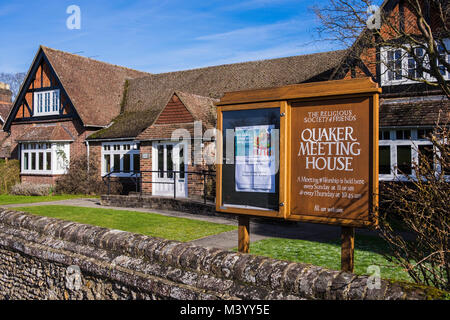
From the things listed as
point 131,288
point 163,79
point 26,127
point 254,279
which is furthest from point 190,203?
point 26,127

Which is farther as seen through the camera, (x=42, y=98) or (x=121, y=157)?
(x=42, y=98)

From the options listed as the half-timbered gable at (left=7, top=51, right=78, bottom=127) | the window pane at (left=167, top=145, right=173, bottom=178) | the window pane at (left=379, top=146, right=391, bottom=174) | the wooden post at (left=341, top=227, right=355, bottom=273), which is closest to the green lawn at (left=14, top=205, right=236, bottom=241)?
the window pane at (left=167, top=145, right=173, bottom=178)

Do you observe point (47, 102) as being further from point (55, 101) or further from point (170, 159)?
point (170, 159)

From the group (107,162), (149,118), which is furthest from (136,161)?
(149,118)

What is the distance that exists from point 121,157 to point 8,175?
7790mm

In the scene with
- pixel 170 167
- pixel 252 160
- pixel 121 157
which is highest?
pixel 121 157

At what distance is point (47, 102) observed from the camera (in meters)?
26.8

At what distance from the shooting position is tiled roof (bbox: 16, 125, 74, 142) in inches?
979

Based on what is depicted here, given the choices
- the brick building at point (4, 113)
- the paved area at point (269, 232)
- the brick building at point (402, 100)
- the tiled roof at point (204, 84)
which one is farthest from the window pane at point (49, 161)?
the brick building at point (402, 100)

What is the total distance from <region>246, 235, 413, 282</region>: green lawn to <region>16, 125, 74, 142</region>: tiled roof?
60.1 ft

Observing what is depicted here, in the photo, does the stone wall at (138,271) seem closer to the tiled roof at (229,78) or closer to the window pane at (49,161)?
the tiled roof at (229,78)

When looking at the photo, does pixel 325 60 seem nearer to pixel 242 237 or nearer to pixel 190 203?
pixel 190 203

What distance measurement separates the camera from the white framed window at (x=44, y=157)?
24.9 meters
